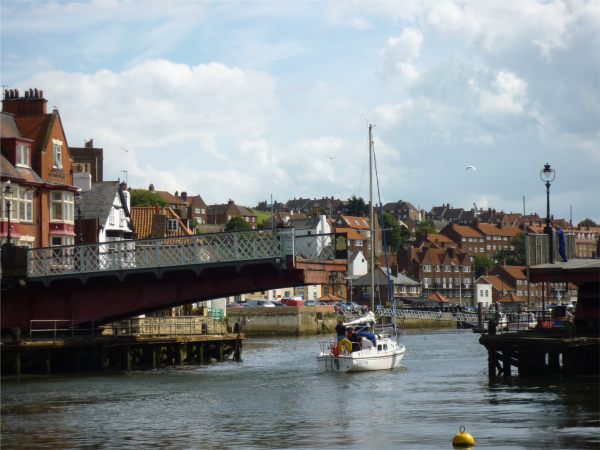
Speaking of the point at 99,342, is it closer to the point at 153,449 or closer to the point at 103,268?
the point at 103,268

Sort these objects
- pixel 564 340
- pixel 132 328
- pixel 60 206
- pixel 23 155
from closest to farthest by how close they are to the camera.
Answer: pixel 564 340
pixel 23 155
pixel 132 328
pixel 60 206

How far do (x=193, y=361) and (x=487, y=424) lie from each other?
37452 mm

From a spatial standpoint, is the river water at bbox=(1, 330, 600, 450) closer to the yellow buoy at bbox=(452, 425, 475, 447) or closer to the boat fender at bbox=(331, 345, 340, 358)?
the yellow buoy at bbox=(452, 425, 475, 447)

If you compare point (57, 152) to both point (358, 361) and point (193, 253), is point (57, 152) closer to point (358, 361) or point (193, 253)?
point (193, 253)

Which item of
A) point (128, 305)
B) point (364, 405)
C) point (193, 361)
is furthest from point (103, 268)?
point (364, 405)

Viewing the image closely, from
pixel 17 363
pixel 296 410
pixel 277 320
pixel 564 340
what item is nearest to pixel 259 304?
pixel 277 320

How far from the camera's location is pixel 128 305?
65438mm

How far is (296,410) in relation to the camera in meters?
44.4

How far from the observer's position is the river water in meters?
35.8

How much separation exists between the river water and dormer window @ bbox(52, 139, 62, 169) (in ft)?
60.3

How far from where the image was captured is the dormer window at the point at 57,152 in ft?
251

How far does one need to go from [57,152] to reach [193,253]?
60.1 feet

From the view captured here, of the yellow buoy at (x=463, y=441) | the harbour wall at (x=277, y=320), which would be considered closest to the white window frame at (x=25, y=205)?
the yellow buoy at (x=463, y=441)

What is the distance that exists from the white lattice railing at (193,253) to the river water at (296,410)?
586 cm
